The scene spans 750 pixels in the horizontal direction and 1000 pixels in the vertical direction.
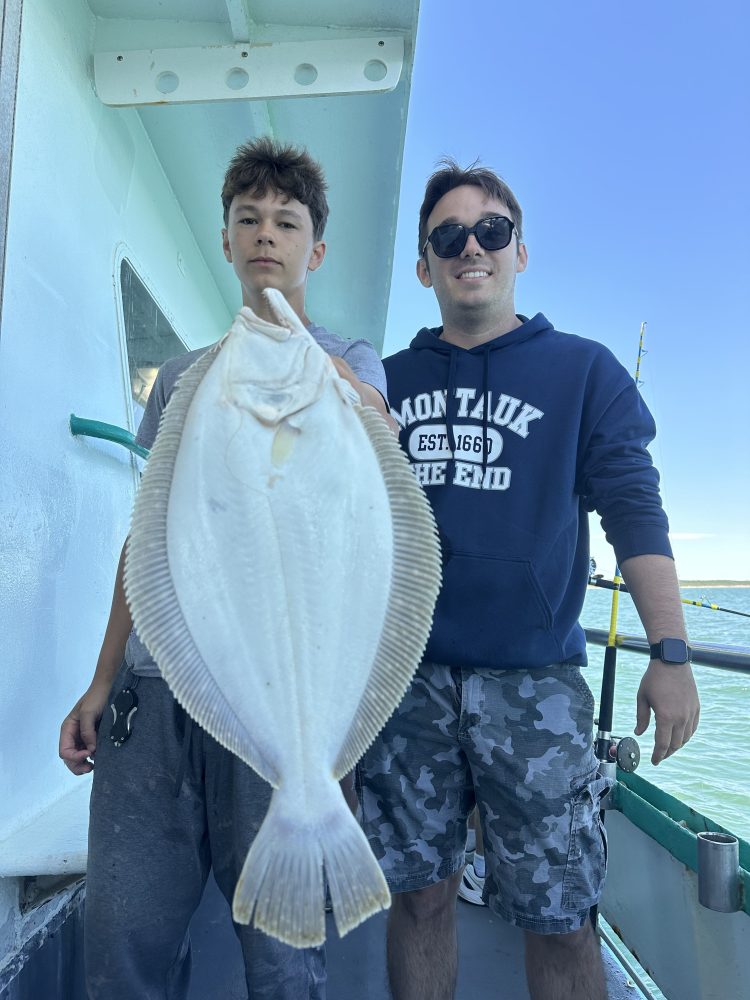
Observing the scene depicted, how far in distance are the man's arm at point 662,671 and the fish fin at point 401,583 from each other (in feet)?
2.44

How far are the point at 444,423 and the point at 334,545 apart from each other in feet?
3.01

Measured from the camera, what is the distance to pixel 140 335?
3.28 meters

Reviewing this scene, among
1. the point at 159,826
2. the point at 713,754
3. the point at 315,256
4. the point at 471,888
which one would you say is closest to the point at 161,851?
the point at 159,826

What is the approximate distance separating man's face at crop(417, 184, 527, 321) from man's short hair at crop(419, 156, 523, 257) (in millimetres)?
34

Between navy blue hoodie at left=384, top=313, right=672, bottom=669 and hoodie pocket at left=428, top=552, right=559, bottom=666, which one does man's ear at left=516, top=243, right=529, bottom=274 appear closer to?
navy blue hoodie at left=384, top=313, right=672, bottom=669

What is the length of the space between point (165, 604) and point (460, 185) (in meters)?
1.73

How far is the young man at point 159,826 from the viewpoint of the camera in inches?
61.1

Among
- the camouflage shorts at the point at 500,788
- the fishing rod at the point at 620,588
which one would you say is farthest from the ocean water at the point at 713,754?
the camouflage shorts at the point at 500,788

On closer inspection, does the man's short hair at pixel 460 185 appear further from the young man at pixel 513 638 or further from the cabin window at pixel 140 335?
the cabin window at pixel 140 335

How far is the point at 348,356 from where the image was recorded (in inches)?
67.2

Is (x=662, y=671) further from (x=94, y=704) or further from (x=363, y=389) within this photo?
(x=94, y=704)

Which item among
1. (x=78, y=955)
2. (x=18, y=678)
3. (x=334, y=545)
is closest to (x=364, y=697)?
(x=334, y=545)

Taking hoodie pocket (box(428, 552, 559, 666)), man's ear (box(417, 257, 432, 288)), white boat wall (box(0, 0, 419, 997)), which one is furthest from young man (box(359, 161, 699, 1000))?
white boat wall (box(0, 0, 419, 997))

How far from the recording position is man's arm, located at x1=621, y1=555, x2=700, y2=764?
5.45ft
